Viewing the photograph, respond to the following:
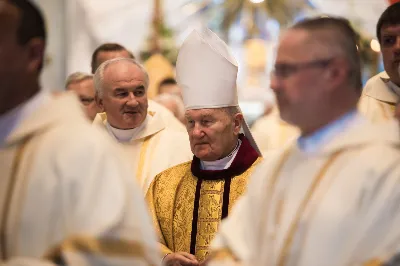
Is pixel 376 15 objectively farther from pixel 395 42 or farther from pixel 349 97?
pixel 349 97

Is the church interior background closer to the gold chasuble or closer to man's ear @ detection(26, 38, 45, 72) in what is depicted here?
the gold chasuble

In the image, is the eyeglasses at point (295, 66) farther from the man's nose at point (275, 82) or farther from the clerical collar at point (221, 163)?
the clerical collar at point (221, 163)

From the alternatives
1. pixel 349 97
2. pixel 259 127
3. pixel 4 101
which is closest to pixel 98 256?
pixel 4 101

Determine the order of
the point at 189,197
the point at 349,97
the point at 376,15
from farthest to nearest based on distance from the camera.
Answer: the point at 376,15
the point at 189,197
the point at 349,97

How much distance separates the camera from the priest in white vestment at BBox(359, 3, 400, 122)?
5656mm

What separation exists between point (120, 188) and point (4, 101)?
0.56 m

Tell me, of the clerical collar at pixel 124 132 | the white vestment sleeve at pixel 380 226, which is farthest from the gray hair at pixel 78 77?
the white vestment sleeve at pixel 380 226

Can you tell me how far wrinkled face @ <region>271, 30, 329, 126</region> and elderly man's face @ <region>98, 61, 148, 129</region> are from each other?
2740 millimetres

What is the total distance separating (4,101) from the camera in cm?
357

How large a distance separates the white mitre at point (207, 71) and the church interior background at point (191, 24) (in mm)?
11367

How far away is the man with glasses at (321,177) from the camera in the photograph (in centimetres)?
355

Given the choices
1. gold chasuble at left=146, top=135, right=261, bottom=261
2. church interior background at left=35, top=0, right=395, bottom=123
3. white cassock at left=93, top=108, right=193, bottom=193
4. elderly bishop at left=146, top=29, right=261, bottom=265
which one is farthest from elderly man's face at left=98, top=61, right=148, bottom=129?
church interior background at left=35, top=0, right=395, bottom=123

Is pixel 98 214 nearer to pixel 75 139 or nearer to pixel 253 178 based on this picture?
pixel 75 139

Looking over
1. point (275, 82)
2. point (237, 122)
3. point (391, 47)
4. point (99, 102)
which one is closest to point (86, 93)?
point (99, 102)
